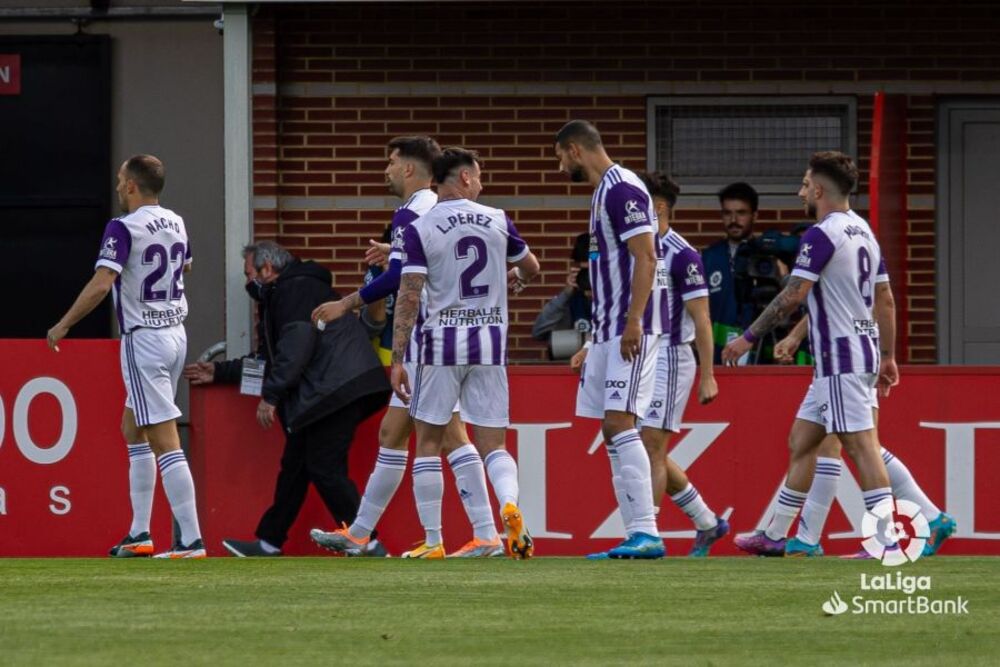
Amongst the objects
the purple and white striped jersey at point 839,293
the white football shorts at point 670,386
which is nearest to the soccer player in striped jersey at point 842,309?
the purple and white striped jersey at point 839,293

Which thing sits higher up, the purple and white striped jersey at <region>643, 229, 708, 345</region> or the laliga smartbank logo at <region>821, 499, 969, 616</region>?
the purple and white striped jersey at <region>643, 229, 708, 345</region>

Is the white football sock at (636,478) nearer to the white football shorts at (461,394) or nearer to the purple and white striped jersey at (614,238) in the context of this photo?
the purple and white striped jersey at (614,238)

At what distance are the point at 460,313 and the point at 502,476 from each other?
2.48 ft

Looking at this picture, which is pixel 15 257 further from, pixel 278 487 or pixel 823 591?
pixel 823 591

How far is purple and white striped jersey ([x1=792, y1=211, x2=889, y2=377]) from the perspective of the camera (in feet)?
30.4

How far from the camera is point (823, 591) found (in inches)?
289

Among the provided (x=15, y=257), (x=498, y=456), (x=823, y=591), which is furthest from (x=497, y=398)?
(x=15, y=257)

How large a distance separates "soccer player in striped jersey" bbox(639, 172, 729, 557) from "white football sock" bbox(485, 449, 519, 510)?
0.99m

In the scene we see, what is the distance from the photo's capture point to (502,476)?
9.37 metres

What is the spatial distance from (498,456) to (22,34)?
6084mm

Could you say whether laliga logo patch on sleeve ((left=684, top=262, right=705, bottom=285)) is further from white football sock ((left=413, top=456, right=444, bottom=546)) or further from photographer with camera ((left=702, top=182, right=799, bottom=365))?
photographer with camera ((left=702, top=182, right=799, bottom=365))

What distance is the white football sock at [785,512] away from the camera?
10062 mm

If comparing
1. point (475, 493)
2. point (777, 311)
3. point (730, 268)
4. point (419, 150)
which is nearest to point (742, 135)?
point (730, 268)

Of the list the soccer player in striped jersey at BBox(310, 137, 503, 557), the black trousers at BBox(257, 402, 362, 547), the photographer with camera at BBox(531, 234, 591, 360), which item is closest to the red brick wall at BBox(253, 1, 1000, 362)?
the photographer with camera at BBox(531, 234, 591, 360)
